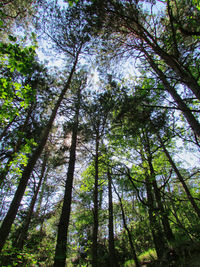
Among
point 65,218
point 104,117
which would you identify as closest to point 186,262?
point 65,218

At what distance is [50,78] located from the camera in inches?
328

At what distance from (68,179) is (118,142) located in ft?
12.7

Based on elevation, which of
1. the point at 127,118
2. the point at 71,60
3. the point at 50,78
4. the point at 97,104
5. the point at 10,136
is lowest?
the point at 127,118

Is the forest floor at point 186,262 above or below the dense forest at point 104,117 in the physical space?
below

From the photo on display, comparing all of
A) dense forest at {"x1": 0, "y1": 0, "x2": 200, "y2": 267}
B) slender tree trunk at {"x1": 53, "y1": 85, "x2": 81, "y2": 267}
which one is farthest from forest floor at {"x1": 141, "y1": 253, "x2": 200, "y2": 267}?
slender tree trunk at {"x1": 53, "y1": 85, "x2": 81, "y2": 267}

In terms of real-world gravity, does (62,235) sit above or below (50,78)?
below

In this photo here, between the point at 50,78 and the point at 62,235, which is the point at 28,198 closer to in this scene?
the point at 62,235

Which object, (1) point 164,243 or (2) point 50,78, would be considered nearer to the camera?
(1) point 164,243

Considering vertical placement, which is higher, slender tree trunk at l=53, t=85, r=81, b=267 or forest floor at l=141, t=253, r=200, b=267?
slender tree trunk at l=53, t=85, r=81, b=267

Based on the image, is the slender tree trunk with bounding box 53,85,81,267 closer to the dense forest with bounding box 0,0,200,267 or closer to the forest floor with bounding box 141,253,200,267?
the dense forest with bounding box 0,0,200,267

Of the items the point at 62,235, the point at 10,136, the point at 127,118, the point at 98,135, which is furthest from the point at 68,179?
the point at 127,118

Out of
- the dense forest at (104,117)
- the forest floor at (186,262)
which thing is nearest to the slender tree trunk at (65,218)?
the dense forest at (104,117)

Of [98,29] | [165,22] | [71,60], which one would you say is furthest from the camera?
[71,60]

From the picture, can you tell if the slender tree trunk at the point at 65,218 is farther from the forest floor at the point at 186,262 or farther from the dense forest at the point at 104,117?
the forest floor at the point at 186,262
